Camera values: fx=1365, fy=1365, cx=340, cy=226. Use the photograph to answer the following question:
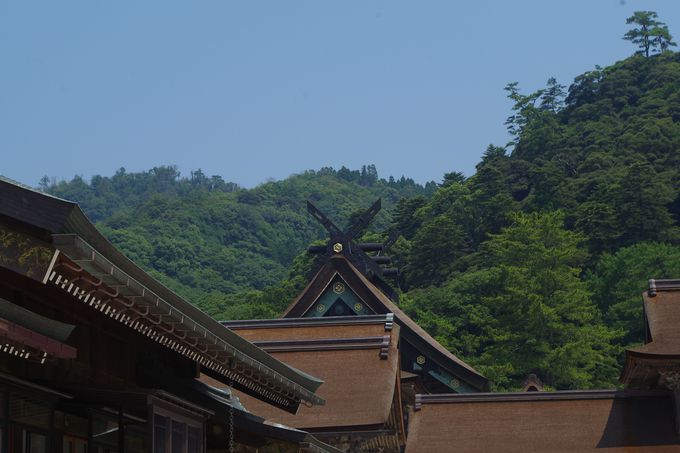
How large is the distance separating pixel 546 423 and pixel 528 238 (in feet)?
137

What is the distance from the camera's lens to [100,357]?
12.2 meters

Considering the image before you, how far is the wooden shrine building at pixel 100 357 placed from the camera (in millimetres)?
9211

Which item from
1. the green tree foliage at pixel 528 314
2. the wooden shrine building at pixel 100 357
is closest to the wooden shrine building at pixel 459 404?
the wooden shrine building at pixel 100 357

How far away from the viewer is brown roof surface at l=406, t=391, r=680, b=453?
28234 millimetres

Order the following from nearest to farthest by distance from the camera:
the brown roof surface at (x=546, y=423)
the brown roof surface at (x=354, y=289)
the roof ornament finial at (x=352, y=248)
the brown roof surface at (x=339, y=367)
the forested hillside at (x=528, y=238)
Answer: the brown roof surface at (x=339, y=367) < the brown roof surface at (x=546, y=423) < the brown roof surface at (x=354, y=289) < the roof ornament finial at (x=352, y=248) < the forested hillside at (x=528, y=238)

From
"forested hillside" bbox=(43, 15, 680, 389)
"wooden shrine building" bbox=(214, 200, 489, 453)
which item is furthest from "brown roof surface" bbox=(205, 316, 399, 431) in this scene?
"forested hillside" bbox=(43, 15, 680, 389)

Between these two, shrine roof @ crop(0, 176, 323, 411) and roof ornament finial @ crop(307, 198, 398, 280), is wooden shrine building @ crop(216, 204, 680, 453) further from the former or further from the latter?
shrine roof @ crop(0, 176, 323, 411)

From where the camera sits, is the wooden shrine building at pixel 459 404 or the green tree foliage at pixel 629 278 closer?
the wooden shrine building at pixel 459 404

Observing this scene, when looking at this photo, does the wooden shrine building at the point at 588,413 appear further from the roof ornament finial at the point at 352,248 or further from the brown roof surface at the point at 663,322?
the roof ornament finial at the point at 352,248

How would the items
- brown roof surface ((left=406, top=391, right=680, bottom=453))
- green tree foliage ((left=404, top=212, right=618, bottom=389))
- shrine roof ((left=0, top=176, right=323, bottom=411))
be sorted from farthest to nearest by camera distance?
green tree foliage ((left=404, top=212, right=618, bottom=389)), brown roof surface ((left=406, top=391, right=680, bottom=453)), shrine roof ((left=0, top=176, right=323, bottom=411))

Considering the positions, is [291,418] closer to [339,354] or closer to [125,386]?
[339,354]

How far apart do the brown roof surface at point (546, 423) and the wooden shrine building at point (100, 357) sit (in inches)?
530

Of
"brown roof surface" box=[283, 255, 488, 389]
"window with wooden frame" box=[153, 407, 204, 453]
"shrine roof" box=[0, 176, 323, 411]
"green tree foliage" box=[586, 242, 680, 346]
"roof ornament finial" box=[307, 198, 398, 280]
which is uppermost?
"green tree foliage" box=[586, 242, 680, 346]

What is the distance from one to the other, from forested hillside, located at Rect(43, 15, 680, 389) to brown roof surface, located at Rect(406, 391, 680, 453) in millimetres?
29403
